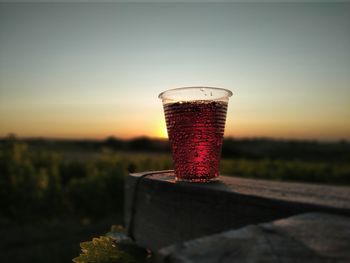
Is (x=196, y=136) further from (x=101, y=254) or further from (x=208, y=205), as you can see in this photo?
(x=101, y=254)

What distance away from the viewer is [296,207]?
0.91 metres

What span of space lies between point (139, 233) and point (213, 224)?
0.48 m

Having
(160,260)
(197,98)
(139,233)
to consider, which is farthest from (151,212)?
(160,260)

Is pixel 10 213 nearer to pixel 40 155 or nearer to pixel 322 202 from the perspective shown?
pixel 40 155

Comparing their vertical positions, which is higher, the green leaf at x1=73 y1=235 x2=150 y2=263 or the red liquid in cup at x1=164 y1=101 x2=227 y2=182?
the red liquid in cup at x1=164 y1=101 x2=227 y2=182

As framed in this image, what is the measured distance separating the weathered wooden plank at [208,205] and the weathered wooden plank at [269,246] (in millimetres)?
209

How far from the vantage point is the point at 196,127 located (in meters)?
1.51

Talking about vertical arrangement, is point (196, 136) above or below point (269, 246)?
above

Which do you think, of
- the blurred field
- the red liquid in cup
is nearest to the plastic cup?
the red liquid in cup

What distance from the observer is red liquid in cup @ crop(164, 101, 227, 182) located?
1510mm

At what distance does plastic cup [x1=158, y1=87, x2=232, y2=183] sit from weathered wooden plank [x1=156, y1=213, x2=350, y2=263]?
809 mm

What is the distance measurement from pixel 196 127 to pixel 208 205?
44 centimetres

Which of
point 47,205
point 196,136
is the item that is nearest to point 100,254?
point 196,136

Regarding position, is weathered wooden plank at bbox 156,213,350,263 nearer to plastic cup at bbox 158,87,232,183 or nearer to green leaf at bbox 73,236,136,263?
green leaf at bbox 73,236,136,263
